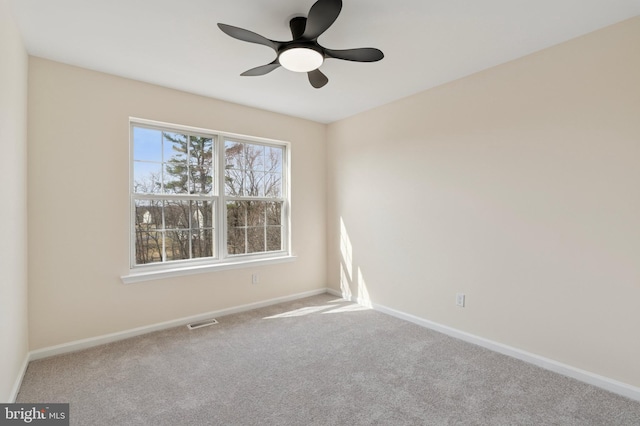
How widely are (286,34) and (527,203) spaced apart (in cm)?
236

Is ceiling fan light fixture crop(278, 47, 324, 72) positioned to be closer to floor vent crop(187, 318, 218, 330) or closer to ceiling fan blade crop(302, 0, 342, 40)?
ceiling fan blade crop(302, 0, 342, 40)

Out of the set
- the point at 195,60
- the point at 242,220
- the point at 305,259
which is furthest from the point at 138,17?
the point at 305,259

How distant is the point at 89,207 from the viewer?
111 inches

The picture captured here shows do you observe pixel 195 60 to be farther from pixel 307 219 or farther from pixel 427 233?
pixel 427 233

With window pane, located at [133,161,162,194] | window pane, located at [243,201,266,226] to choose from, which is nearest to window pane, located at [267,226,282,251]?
window pane, located at [243,201,266,226]

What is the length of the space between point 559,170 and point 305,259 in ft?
10.1

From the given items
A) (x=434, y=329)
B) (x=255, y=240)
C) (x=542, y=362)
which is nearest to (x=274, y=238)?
(x=255, y=240)

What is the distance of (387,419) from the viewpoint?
186 cm

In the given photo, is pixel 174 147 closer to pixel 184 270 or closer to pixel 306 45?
pixel 184 270

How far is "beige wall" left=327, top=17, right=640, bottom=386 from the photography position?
2.15 m

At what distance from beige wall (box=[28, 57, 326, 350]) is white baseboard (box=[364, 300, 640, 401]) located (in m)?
2.44

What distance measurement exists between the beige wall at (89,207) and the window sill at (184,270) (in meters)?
0.07

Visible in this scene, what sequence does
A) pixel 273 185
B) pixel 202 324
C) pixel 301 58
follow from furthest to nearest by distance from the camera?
pixel 273 185
pixel 202 324
pixel 301 58

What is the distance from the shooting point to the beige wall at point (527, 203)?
7.05 ft
